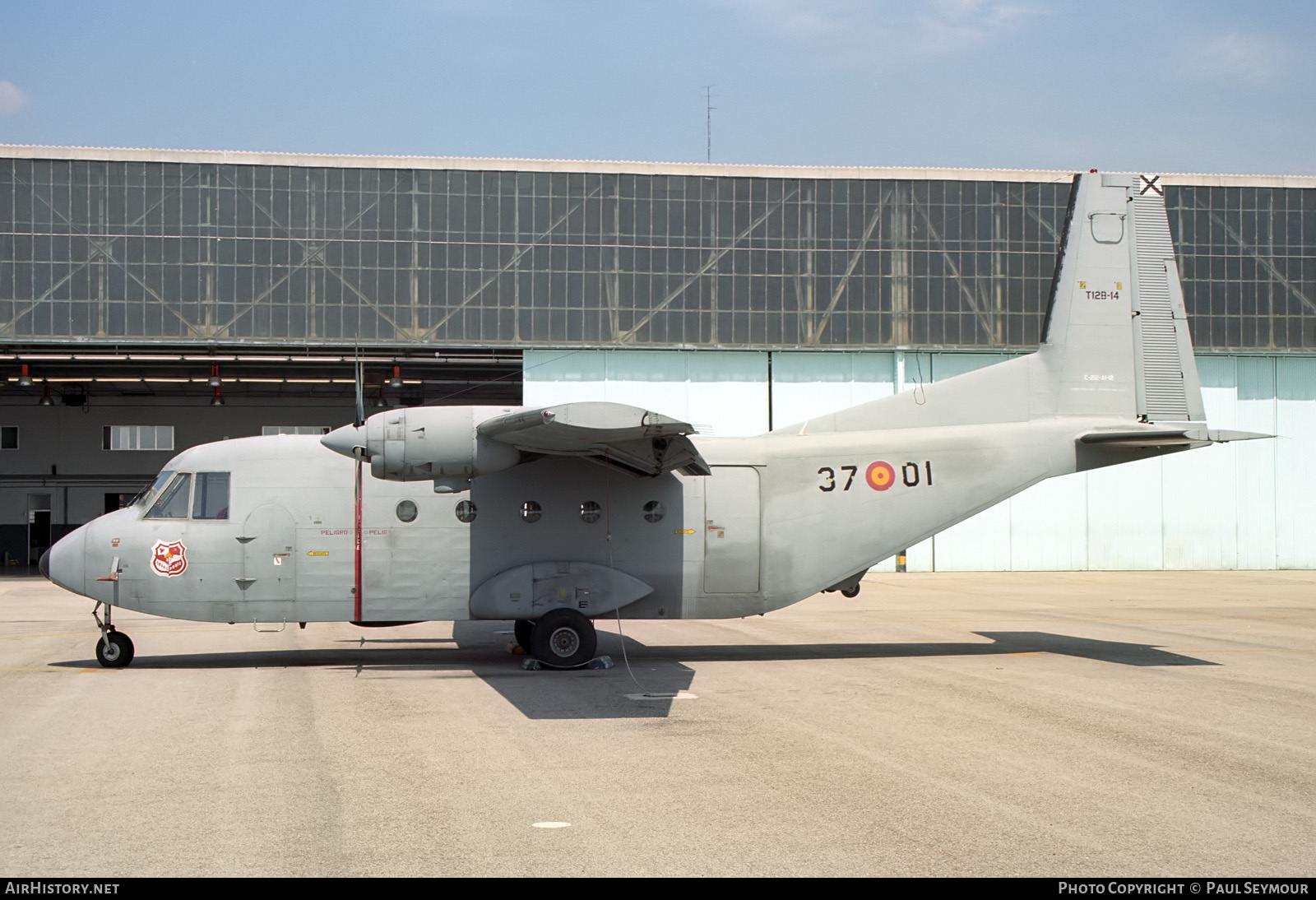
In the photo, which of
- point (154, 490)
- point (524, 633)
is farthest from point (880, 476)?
point (154, 490)

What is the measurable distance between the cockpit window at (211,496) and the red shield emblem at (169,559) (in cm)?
52

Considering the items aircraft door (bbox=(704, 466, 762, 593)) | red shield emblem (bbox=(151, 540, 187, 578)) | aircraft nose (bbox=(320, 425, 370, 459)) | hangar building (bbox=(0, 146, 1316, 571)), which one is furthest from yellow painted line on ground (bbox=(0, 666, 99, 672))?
hangar building (bbox=(0, 146, 1316, 571))

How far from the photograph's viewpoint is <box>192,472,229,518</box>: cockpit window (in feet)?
49.2

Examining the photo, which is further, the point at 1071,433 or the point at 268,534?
the point at 1071,433

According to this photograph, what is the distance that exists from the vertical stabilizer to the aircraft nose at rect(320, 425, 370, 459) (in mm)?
10226

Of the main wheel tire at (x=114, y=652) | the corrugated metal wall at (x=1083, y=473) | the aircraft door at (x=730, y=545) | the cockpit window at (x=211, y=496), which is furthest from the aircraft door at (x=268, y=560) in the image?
the corrugated metal wall at (x=1083, y=473)

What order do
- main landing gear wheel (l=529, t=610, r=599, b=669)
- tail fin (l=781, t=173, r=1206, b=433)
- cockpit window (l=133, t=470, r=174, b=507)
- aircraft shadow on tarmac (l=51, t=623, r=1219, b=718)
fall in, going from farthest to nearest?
tail fin (l=781, t=173, r=1206, b=433), cockpit window (l=133, t=470, r=174, b=507), main landing gear wheel (l=529, t=610, r=599, b=669), aircraft shadow on tarmac (l=51, t=623, r=1219, b=718)

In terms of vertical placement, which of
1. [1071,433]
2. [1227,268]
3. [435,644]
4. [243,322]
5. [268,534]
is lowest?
[435,644]

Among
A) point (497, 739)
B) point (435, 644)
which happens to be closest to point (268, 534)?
point (435, 644)

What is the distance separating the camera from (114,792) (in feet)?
26.8

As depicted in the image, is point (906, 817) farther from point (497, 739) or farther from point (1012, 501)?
point (1012, 501)

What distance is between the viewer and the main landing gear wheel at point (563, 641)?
1480cm

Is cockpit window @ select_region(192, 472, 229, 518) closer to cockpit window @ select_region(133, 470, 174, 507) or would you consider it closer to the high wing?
cockpit window @ select_region(133, 470, 174, 507)
